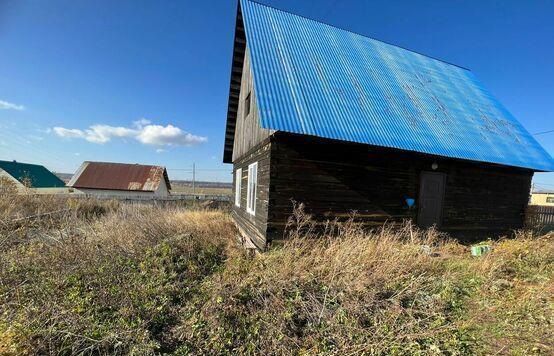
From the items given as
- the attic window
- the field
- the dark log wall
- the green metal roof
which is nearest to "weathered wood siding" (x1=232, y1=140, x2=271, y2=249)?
the dark log wall

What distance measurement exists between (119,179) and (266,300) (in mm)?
31898

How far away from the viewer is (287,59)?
8.61 metres

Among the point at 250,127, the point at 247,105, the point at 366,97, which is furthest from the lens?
the point at 247,105

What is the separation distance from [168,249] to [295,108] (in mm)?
4535

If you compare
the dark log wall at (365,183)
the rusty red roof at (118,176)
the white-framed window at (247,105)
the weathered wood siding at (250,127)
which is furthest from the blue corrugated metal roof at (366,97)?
the rusty red roof at (118,176)

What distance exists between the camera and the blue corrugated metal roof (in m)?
7.49

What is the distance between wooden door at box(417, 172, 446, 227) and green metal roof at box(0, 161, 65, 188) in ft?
114

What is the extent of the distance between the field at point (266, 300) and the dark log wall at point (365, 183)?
1.02 metres

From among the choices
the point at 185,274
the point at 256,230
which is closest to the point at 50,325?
the point at 185,274

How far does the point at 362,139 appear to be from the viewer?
742cm

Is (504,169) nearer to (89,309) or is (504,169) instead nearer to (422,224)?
(422,224)

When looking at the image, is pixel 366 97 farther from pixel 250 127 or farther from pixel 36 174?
pixel 36 174

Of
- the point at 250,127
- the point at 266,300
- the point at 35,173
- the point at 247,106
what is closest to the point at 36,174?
the point at 35,173

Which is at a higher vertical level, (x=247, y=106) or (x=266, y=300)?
(x=247, y=106)
